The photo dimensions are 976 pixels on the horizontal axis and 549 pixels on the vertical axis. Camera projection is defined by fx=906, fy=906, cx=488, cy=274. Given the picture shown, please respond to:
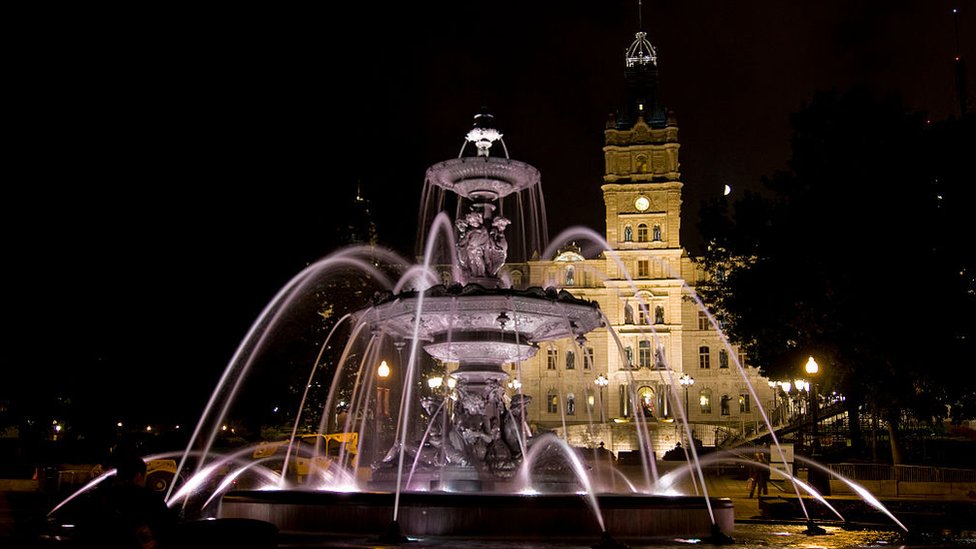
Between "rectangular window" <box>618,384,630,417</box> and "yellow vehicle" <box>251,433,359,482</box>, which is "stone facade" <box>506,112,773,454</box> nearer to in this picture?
"rectangular window" <box>618,384,630,417</box>

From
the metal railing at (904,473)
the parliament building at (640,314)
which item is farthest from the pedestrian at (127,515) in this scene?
the parliament building at (640,314)

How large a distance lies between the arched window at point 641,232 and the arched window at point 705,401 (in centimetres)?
1261

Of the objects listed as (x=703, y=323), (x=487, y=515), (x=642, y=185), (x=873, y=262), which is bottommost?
(x=487, y=515)

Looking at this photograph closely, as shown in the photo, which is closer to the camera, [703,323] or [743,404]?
[743,404]

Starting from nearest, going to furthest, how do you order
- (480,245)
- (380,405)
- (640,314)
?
(480,245) < (380,405) < (640,314)

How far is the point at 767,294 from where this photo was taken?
29047mm

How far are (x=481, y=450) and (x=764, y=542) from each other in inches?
172

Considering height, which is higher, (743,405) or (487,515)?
(743,405)

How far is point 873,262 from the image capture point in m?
26.4

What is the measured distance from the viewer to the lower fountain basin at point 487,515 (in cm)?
945

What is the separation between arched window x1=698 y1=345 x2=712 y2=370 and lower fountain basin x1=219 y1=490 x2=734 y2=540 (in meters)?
61.2

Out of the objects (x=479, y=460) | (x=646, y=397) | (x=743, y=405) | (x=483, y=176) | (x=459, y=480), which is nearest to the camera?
(x=459, y=480)

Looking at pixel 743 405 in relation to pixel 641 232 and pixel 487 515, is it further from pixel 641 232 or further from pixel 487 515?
Answer: pixel 487 515

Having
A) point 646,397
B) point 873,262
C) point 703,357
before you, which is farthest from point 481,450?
point 703,357
